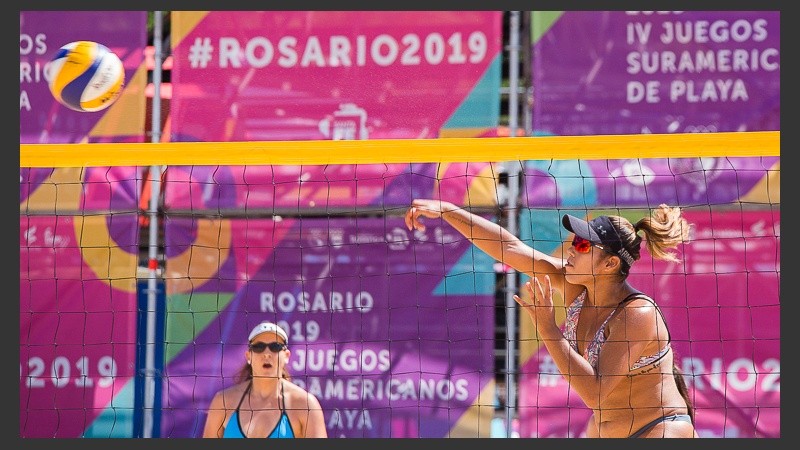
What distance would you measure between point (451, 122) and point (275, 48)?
112cm

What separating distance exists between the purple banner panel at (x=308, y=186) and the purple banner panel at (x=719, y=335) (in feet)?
3.88

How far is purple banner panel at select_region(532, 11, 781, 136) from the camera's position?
553cm

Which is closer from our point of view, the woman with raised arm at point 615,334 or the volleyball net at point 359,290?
the woman with raised arm at point 615,334

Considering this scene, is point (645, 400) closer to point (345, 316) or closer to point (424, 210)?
point (424, 210)

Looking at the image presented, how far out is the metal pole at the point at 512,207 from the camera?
5.61 meters

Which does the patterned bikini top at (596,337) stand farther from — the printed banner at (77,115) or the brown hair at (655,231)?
the printed banner at (77,115)

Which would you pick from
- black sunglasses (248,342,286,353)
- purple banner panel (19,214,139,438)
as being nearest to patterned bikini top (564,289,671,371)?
black sunglasses (248,342,286,353)

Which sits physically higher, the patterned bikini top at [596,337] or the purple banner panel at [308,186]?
the purple banner panel at [308,186]

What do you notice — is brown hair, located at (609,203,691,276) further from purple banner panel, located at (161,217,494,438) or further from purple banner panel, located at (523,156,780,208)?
purple banner panel, located at (161,217,494,438)

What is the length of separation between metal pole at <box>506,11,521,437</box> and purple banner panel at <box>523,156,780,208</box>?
0.08 metres

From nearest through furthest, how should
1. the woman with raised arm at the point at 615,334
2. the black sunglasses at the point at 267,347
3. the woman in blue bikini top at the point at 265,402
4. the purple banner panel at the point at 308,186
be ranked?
the woman with raised arm at the point at 615,334
the woman in blue bikini top at the point at 265,402
the black sunglasses at the point at 267,347
the purple banner panel at the point at 308,186

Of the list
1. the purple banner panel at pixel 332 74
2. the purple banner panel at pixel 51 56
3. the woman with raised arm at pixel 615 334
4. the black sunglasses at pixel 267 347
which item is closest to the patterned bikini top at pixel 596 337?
the woman with raised arm at pixel 615 334

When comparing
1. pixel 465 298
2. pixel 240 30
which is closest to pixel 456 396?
pixel 465 298

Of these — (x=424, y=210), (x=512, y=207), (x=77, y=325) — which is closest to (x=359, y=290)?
(x=512, y=207)
